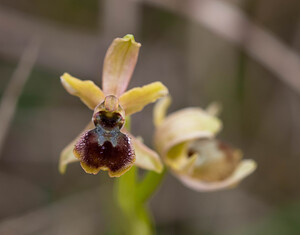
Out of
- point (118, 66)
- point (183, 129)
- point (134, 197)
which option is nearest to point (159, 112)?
point (183, 129)

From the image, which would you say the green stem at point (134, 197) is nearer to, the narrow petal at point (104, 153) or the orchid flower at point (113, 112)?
the orchid flower at point (113, 112)

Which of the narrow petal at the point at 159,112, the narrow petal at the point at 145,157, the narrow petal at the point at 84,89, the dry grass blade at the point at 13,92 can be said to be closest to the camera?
the narrow petal at the point at 84,89

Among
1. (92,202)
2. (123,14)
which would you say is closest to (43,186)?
(92,202)

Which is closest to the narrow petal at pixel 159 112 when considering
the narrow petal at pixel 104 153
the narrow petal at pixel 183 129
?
the narrow petal at pixel 183 129

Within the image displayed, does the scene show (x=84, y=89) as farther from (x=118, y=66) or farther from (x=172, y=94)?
(x=172, y=94)

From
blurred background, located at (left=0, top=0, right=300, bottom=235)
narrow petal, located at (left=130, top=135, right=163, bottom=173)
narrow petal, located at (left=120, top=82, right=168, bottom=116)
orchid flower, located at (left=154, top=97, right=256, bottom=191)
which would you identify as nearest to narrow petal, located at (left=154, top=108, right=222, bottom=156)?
orchid flower, located at (left=154, top=97, right=256, bottom=191)

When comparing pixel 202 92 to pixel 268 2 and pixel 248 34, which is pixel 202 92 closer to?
pixel 248 34

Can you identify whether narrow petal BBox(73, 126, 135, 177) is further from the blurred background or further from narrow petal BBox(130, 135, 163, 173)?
the blurred background
